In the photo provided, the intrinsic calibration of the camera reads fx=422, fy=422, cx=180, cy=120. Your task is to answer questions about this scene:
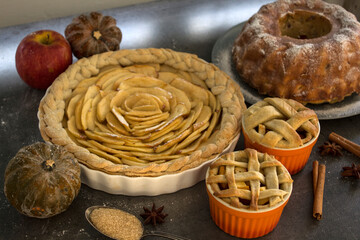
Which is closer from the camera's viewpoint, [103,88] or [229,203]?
[229,203]

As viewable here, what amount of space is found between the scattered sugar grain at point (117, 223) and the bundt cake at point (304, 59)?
1063mm

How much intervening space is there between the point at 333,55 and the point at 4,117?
180cm

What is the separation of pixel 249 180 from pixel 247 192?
0.06 meters

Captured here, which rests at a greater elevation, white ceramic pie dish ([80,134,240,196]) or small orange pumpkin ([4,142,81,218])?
small orange pumpkin ([4,142,81,218])

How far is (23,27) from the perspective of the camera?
3.02m

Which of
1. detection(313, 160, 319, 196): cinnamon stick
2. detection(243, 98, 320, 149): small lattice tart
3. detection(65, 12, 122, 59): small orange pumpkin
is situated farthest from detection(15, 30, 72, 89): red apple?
detection(313, 160, 319, 196): cinnamon stick

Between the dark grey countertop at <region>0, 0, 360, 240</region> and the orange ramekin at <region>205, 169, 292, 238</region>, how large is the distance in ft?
0.19

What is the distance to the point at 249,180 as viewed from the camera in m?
1.65

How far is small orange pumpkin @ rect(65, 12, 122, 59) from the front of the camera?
97.9 inches

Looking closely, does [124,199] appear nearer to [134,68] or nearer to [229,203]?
[229,203]

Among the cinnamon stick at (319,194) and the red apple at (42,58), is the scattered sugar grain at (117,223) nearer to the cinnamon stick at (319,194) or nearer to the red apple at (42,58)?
the cinnamon stick at (319,194)

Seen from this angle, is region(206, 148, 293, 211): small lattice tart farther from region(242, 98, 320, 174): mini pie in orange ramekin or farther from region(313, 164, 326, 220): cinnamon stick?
region(313, 164, 326, 220): cinnamon stick

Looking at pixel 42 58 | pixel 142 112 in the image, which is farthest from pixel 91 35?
pixel 142 112

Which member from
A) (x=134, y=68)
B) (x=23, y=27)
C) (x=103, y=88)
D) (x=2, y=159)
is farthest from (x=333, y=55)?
(x=23, y=27)
